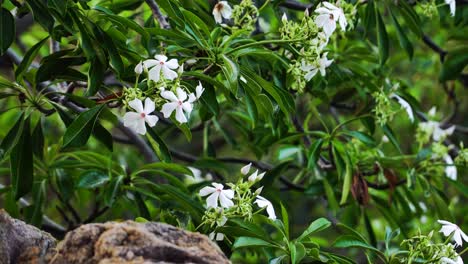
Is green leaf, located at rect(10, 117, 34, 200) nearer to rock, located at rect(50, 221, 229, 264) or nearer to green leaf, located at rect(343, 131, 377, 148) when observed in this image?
rock, located at rect(50, 221, 229, 264)

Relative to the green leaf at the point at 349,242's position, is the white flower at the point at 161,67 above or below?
above

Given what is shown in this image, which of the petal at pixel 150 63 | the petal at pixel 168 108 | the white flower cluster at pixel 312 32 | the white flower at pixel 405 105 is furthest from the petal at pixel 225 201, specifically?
the white flower at pixel 405 105

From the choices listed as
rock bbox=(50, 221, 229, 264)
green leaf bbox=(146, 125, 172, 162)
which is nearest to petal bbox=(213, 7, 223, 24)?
green leaf bbox=(146, 125, 172, 162)

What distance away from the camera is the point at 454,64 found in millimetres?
3264

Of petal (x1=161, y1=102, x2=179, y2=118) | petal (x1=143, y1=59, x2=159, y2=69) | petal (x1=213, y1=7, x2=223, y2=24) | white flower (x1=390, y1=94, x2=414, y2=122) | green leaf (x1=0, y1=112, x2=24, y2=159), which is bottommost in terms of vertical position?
white flower (x1=390, y1=94, x2=414, y2=122)

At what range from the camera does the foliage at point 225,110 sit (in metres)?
2.01

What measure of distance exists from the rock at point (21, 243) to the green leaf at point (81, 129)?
1.24 ft

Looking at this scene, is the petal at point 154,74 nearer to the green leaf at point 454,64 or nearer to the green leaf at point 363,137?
the green leaf at point 363,137

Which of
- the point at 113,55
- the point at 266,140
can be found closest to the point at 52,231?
the point at 266,140

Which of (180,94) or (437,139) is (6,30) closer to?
(180,94)

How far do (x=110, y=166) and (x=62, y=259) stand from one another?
1096 mm

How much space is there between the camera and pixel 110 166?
2.64m

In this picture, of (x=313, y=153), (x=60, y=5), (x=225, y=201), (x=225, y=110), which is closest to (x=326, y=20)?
(x=225, y=201)

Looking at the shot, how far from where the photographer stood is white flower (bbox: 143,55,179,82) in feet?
6.31
